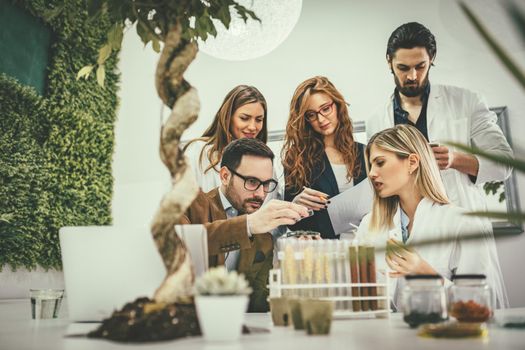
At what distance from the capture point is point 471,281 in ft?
4.76

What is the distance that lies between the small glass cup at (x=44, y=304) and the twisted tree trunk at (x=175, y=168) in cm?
81

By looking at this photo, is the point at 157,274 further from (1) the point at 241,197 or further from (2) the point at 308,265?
(1) the point at 241,197

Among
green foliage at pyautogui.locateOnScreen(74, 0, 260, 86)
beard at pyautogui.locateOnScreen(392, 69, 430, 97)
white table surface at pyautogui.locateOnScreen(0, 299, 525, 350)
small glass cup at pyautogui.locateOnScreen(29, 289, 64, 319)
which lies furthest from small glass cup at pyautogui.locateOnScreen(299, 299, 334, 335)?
beard at pyautogui.locateOnScreen(392, 69, 430, 97)

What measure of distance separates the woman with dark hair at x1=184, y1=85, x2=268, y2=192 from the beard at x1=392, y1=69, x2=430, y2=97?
3.10ft

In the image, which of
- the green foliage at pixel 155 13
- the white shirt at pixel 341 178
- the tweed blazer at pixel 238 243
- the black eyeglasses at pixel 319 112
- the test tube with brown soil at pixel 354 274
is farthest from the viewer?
the black eyeglasses at pixel 319 112

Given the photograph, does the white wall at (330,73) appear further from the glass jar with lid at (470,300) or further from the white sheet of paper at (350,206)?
the glass jar with lid at (470,300)

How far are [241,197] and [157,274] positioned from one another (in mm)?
1983

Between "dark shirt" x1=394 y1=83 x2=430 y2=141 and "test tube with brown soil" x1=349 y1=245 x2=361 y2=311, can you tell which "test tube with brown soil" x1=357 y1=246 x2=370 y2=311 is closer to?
"test tube with brown soil" x1=349 y1=245 x2=361 y2=311

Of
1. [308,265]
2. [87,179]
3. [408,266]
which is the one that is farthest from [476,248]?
[87,179]

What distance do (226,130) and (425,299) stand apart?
261 cm

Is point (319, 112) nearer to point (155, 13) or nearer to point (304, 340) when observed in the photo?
point (155, 13)

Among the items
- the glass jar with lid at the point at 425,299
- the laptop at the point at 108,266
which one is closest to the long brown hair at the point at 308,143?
the laptop at the point at 108,266

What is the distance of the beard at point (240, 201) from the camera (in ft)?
11.7

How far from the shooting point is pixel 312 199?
3602mm
